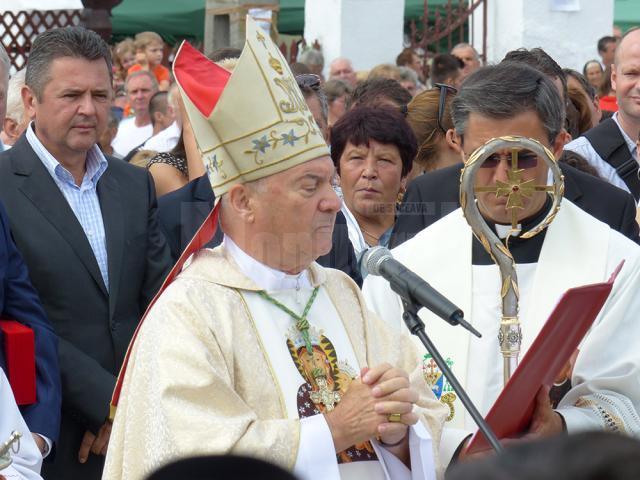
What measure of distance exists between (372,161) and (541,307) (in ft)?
5.77

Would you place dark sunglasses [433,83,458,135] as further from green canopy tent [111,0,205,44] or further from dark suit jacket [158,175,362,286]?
green canopy tent [111,0,205,44]

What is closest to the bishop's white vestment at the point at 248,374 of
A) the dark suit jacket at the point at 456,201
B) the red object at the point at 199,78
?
the red object at the point at 199,78

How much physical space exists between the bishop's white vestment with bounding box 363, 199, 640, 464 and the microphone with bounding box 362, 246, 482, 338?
869mm

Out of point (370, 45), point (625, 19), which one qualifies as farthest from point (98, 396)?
point (625, 19)

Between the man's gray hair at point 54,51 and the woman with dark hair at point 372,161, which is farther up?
the man's gray hair at point 54,51

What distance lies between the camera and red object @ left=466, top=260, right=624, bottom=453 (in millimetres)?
2977

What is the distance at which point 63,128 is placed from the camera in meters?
4.57

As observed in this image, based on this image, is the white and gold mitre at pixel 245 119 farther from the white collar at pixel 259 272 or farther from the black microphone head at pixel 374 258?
the black microphone head at pixel 374 258

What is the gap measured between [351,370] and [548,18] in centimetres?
1054

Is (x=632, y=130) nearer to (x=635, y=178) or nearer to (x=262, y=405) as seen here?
(x=635, y=178)

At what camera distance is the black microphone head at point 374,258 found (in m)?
2.87

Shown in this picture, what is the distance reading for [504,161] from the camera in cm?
364

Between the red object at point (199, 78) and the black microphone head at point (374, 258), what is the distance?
65 centimetres

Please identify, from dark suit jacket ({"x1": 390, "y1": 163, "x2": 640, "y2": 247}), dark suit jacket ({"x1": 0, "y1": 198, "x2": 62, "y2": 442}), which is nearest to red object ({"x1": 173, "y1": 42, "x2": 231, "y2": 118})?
dark suit jacket ({"x1": 0, "y1": 198, "x2": 62, "y2": 442})
